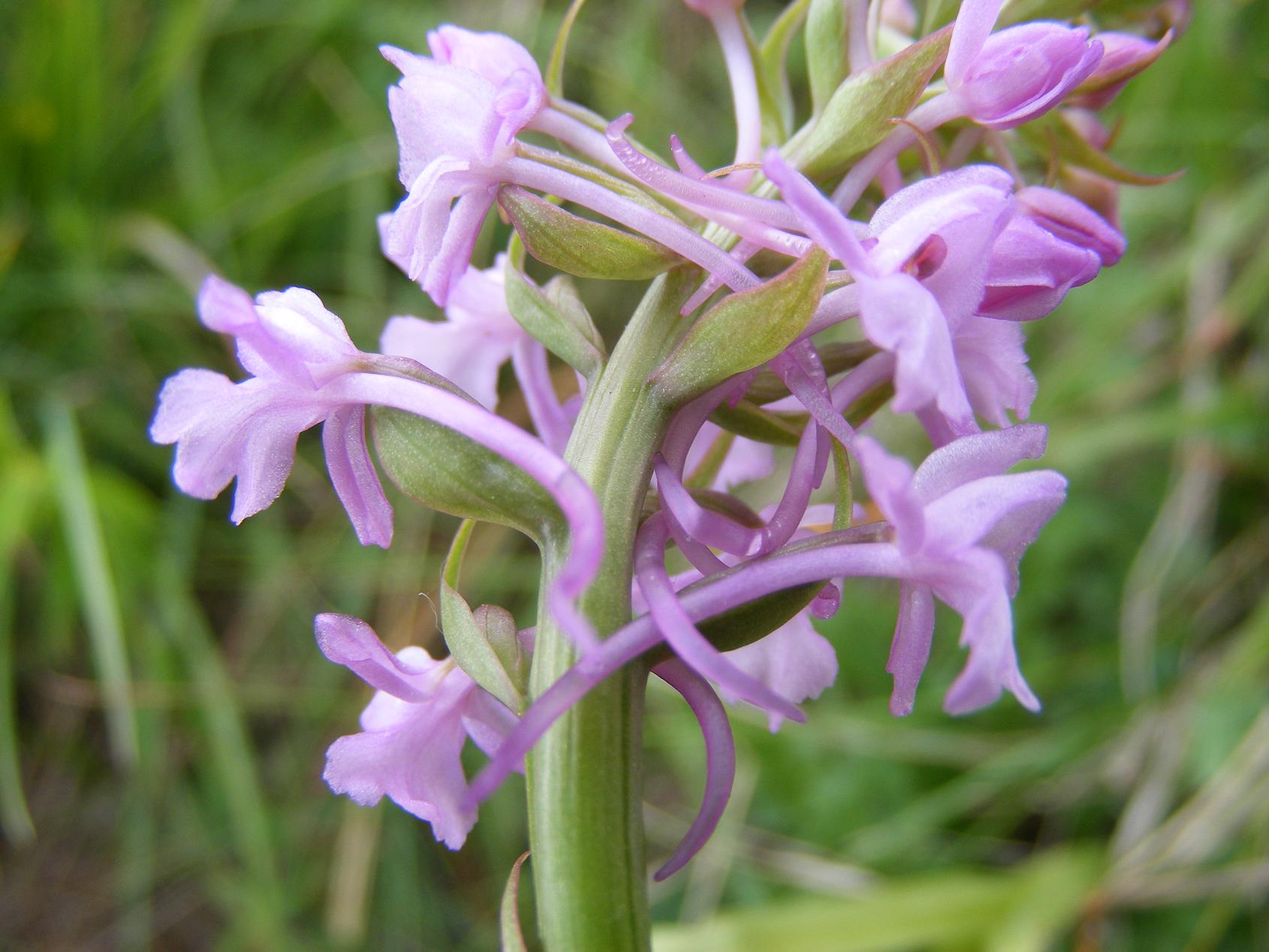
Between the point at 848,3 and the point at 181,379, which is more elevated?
the point at 848,3

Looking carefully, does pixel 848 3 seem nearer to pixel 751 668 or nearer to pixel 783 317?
pixel 783 317

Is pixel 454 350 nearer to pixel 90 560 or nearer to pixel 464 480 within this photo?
pixel 464 480

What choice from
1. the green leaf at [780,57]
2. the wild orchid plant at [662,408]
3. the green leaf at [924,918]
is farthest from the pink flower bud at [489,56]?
the green leaf at [924,918]

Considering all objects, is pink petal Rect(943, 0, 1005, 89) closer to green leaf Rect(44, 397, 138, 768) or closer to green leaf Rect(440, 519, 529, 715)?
green leaf Rect(440, 519, 529, 715)

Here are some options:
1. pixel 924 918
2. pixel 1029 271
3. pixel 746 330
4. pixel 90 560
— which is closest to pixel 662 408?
pixel 746 330

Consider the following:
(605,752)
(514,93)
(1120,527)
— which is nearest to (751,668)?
(605,752)

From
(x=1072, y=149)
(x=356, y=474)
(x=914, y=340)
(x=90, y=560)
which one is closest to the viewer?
(x=914, y=340)
